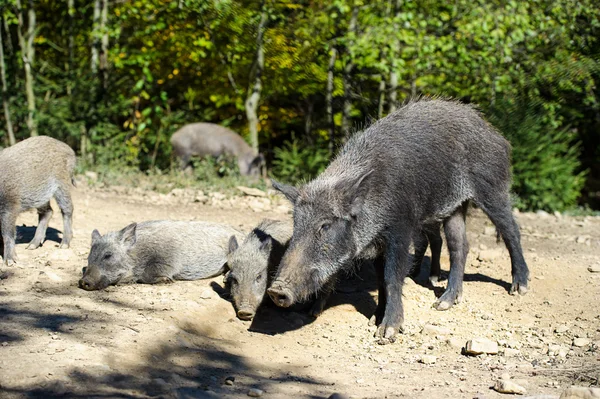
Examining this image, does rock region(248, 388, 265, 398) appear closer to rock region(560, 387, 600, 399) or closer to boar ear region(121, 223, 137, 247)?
rock region(560, 387, 600, 399)

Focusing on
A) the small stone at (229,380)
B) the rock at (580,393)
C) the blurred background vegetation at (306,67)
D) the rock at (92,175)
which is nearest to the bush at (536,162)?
the blurred background vegetation at (306,67)

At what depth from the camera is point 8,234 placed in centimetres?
644

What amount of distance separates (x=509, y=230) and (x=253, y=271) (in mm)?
2432

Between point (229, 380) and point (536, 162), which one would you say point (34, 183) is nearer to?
point (229, 380)

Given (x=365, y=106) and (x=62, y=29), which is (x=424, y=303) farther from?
(x=62, y=29)

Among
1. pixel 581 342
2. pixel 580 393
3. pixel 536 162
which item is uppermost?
pixel 580 393

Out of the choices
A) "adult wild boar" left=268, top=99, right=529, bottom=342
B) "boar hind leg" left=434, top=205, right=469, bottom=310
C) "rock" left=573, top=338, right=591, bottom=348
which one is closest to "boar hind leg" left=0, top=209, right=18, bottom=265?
"adult wild boar" left=268, top=99, right=529, bottom=342

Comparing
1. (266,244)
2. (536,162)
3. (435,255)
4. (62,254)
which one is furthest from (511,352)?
(536,162)

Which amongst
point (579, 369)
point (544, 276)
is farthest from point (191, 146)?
point (579, 369)

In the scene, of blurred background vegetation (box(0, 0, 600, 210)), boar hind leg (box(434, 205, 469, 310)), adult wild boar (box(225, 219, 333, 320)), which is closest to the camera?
adult wild boar (box(225, 219, 333, 320))

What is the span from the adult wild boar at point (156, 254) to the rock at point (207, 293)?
1.27 ft

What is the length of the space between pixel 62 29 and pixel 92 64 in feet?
4.60

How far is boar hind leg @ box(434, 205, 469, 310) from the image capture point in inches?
262

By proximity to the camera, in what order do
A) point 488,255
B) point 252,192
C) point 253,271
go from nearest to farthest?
point 253,271
point 488,255
point 252,192
